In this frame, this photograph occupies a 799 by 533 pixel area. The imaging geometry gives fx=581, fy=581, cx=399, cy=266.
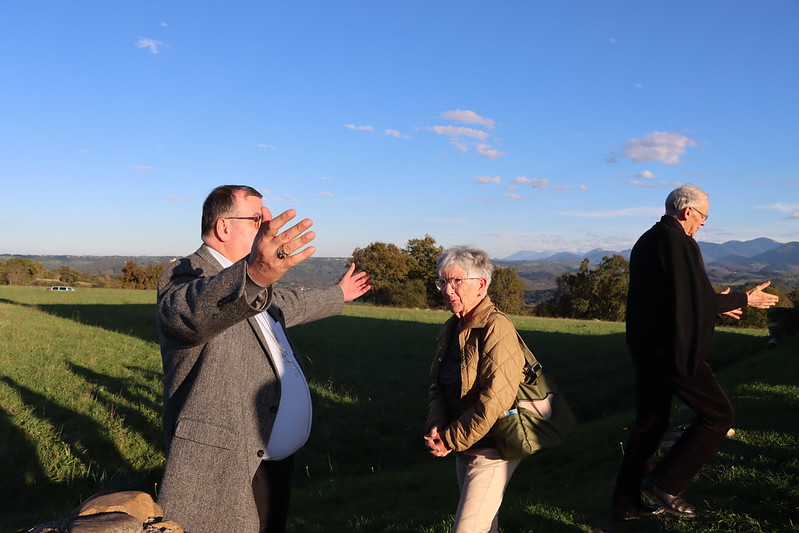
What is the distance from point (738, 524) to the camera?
4.91 m

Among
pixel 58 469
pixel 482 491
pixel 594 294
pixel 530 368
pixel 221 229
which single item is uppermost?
pixel 221 229

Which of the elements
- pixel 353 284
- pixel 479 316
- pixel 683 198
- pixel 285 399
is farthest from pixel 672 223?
pixel 285 399

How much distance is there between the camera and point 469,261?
13.2 feet

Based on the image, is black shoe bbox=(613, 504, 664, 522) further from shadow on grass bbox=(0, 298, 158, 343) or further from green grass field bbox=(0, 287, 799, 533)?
shadow on grass bbox=(0, 298, 158, 343)

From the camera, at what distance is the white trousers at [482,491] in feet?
12.4

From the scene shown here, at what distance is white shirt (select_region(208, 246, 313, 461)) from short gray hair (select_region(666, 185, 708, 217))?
11.0ft

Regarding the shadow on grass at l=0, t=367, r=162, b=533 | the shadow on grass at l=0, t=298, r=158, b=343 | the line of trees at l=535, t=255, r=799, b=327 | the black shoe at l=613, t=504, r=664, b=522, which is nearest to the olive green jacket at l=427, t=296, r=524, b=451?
the black shoe at l=613, t=504, r=664, b=522

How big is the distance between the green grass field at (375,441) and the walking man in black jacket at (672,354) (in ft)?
1.89

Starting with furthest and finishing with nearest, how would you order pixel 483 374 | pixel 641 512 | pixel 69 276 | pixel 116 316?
pixel 69 276 < pixel 116 316 < pixel 641 512 < pixel 483 374

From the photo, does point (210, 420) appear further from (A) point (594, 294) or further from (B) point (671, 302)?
(A) point (594, 294)

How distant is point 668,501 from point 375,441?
8075 mm

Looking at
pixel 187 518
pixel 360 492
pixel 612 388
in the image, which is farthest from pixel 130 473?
pixel 612 388

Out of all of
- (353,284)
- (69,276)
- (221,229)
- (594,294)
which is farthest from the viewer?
(69,276)

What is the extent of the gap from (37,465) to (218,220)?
8.25 meters
